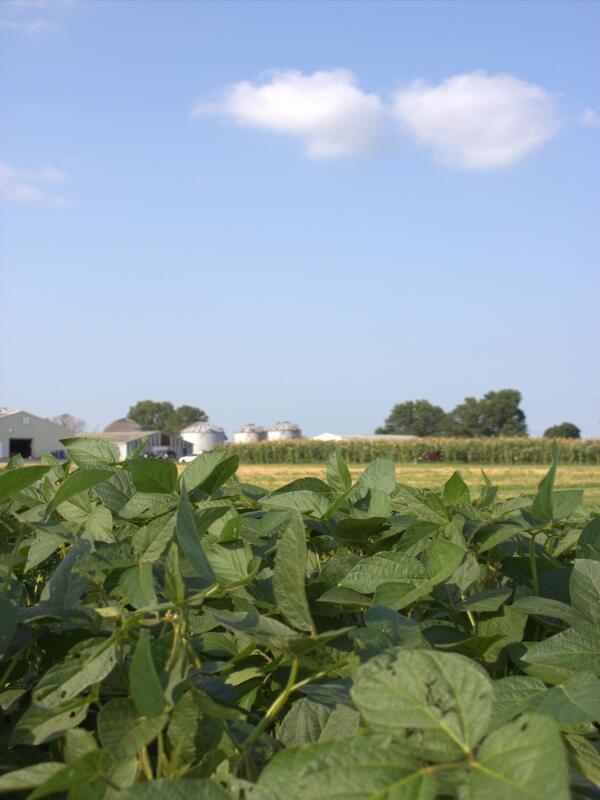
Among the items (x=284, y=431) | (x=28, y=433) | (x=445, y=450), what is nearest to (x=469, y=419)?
(x=284, y=431)

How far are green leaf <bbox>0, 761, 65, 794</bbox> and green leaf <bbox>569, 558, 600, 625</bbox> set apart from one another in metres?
0.42


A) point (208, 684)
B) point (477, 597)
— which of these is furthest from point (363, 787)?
point (477, 597)

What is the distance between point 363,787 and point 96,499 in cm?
61

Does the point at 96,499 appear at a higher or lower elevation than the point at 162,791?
higher

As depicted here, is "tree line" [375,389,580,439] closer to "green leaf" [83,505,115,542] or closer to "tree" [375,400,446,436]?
"tree" [375,400,446,436]

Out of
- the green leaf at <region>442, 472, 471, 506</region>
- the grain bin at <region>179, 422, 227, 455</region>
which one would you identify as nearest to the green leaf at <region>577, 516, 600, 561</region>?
the green leaf at <region>442, 472, 471, 506</region>

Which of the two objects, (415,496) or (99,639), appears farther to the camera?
(415,496)

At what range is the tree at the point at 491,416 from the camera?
66.1m

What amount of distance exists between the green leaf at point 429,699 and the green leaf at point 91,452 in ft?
2.01

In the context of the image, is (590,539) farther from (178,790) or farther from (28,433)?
(28,433)

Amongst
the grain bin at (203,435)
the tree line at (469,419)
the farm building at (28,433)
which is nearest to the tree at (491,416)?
the tree line at (469,419)

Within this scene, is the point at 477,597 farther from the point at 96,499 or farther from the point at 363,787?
the point at 96,499

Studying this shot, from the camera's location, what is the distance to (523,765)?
0.36 meters

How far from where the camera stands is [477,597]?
67 centimetres
